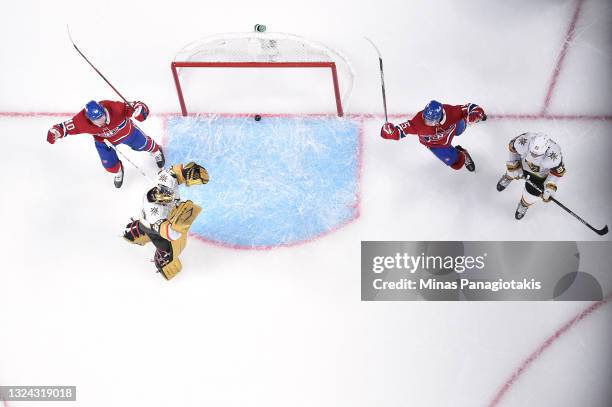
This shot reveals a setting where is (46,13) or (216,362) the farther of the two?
(46,13)

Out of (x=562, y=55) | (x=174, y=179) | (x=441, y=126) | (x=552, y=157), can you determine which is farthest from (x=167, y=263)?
(x=562, y=55)

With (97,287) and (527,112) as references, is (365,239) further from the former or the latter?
(97,287)

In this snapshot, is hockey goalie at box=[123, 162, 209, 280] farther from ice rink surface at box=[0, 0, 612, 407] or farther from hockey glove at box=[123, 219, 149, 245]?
ice rink surface at box=[0, 0, 612, 407]

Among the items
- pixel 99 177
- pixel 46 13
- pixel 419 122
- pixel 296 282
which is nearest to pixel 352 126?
pixel 419 122

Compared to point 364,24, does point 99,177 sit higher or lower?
lower

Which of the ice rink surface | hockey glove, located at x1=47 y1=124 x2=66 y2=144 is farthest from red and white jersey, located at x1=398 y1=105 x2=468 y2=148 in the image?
hockey glove, located at x1=47 y1=124 x2=66 y2=144

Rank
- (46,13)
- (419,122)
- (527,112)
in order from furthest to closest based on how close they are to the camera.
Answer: (46,13), (527,112), (419,122)
